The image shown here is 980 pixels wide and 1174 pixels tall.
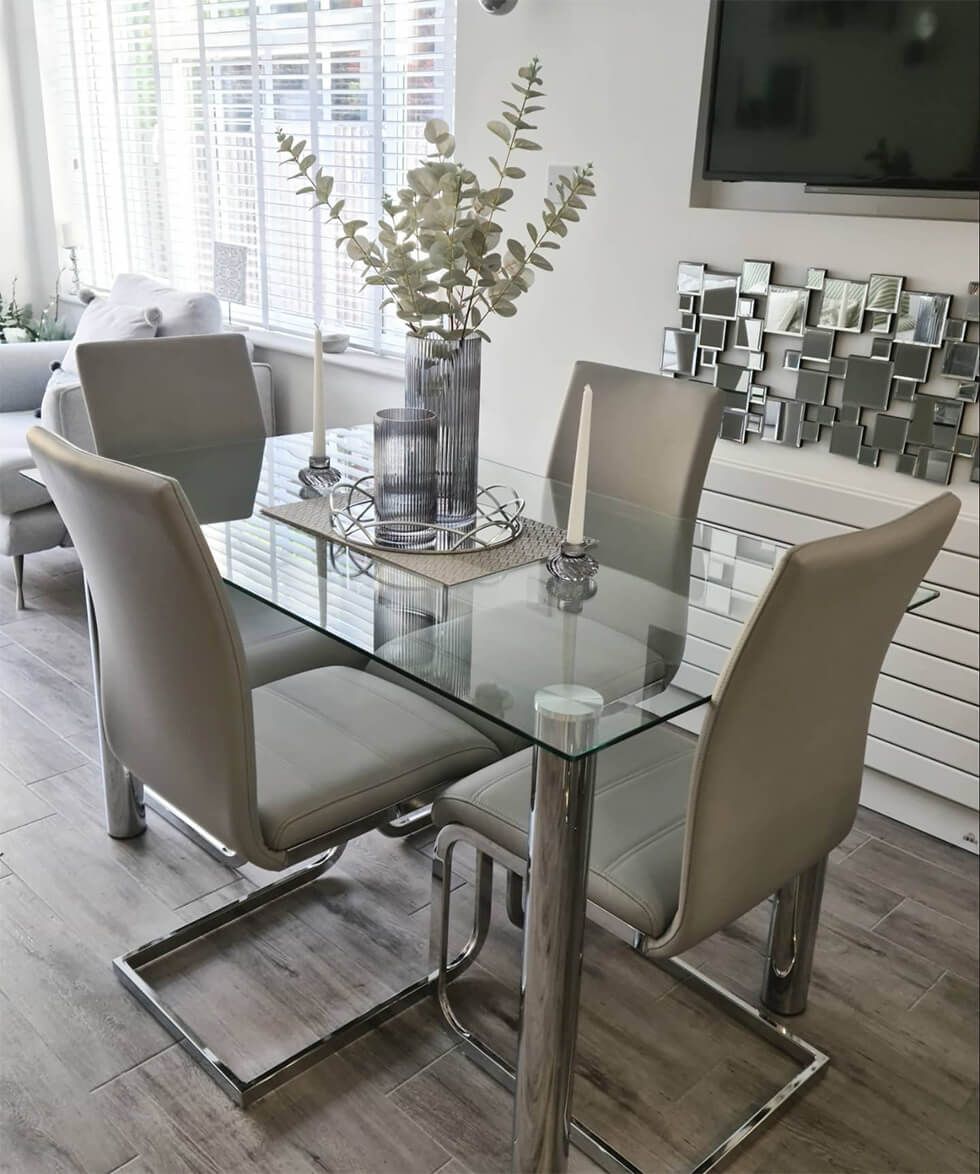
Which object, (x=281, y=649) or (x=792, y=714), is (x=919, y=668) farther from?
(x=281, y=649)

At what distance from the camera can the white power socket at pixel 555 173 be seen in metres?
2.96

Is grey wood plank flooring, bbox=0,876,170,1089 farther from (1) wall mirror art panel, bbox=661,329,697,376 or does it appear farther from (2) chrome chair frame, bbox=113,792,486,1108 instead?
(1) wall mirror art panel, bbox=661,329,697,376

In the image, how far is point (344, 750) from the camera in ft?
5.73

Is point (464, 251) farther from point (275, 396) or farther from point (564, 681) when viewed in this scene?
point (275, 396)

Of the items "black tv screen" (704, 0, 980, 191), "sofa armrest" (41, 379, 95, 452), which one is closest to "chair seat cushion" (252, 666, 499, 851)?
"black tv screen" (704, 0, 980, 191)

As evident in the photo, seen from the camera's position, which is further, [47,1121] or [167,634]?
[47,1121]

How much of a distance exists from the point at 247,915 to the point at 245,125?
3.13m

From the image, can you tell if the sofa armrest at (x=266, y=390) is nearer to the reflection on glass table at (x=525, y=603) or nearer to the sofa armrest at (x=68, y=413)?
the sofa armrest at (x=68, y=413)

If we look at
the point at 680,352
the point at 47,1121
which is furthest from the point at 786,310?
the point at 47,1121

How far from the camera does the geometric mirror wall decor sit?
7.63 feet

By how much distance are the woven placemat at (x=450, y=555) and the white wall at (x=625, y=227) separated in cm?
92

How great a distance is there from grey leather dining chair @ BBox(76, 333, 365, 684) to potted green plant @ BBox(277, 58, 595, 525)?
0.52 meters

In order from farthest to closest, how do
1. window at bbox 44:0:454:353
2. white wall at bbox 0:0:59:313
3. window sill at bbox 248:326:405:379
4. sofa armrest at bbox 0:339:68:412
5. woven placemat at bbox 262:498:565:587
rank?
white wall at bbox 0:0:59:313
sofa armrest at bbox 0:339:68:412
window sill at bbox 248:326:405:379
window at bbox 44:0:454:353
woven placemat at bbox 262:498:565:587

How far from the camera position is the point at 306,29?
376 cm
